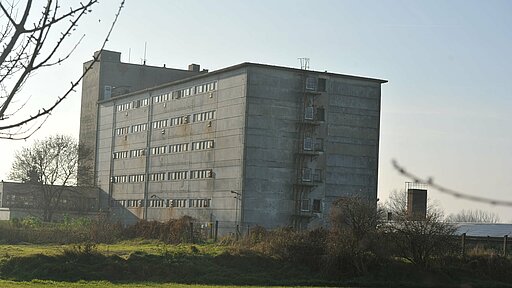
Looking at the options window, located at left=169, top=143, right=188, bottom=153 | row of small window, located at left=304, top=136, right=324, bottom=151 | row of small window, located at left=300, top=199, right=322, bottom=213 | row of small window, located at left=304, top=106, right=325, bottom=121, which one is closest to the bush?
row of small window, located at left=300, top=199, right=322, bottom=213

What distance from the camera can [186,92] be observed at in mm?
91188

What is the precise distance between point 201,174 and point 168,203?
7.06 meters

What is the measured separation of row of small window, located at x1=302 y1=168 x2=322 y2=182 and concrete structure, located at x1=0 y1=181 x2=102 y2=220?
3361 cm

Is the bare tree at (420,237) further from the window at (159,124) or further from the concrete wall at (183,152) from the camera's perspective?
the window at (159,124)

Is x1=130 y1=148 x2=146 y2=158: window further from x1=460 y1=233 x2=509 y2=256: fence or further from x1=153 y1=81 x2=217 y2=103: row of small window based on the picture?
x1=460 y1=233 x2=509 y2=256: fence

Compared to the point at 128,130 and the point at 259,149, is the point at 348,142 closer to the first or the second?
the point at 259,149

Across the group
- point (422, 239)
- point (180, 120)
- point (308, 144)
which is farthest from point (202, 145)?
point (422, 239)

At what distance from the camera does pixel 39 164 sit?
106m

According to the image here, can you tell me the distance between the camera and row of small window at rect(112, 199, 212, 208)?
84.5 m

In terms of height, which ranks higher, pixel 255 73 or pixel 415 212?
pixel 255 73

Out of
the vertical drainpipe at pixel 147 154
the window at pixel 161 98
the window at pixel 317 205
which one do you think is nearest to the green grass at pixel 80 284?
the window at pixel 317 205

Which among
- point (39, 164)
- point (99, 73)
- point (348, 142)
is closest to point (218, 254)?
point (348, 142)

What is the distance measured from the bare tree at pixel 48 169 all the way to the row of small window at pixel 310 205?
122ft

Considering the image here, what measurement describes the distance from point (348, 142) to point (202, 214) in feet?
52.0
